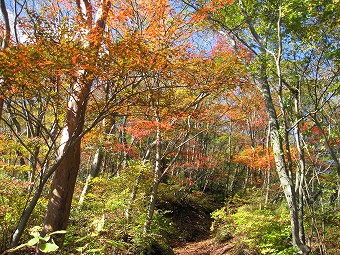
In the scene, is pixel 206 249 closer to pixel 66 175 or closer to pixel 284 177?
pixel 284 177

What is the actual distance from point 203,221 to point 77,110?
12646mm

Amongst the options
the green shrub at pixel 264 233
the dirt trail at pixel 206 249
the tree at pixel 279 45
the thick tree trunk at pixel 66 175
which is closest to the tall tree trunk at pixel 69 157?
the thick tree trunk at pixel 66 175

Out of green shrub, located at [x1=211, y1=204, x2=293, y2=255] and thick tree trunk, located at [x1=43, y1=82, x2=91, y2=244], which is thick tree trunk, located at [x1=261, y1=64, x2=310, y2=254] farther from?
thick tree trunk, located at [x1=43, y1=82, x2=91, y2=244]

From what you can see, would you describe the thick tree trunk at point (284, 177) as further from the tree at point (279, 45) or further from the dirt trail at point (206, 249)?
the dirt trail at point (206, 249)

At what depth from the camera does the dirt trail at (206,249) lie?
986 centimetres

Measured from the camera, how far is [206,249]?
11.0 metres

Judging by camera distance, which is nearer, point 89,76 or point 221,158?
point 89,76

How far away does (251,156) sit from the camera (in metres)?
16.9

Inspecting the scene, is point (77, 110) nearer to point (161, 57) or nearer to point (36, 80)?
point (36, 80)

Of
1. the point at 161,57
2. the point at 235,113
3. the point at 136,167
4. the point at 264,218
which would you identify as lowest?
the point at 264,218

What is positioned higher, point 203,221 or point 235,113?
point 235,113

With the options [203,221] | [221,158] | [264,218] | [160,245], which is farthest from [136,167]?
[221,158]

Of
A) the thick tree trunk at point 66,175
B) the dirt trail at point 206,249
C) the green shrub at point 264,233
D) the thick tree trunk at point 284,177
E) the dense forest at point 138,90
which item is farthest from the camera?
the dirt trail at point 206,249

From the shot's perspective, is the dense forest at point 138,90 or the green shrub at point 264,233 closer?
the dense forest at point 138,90
